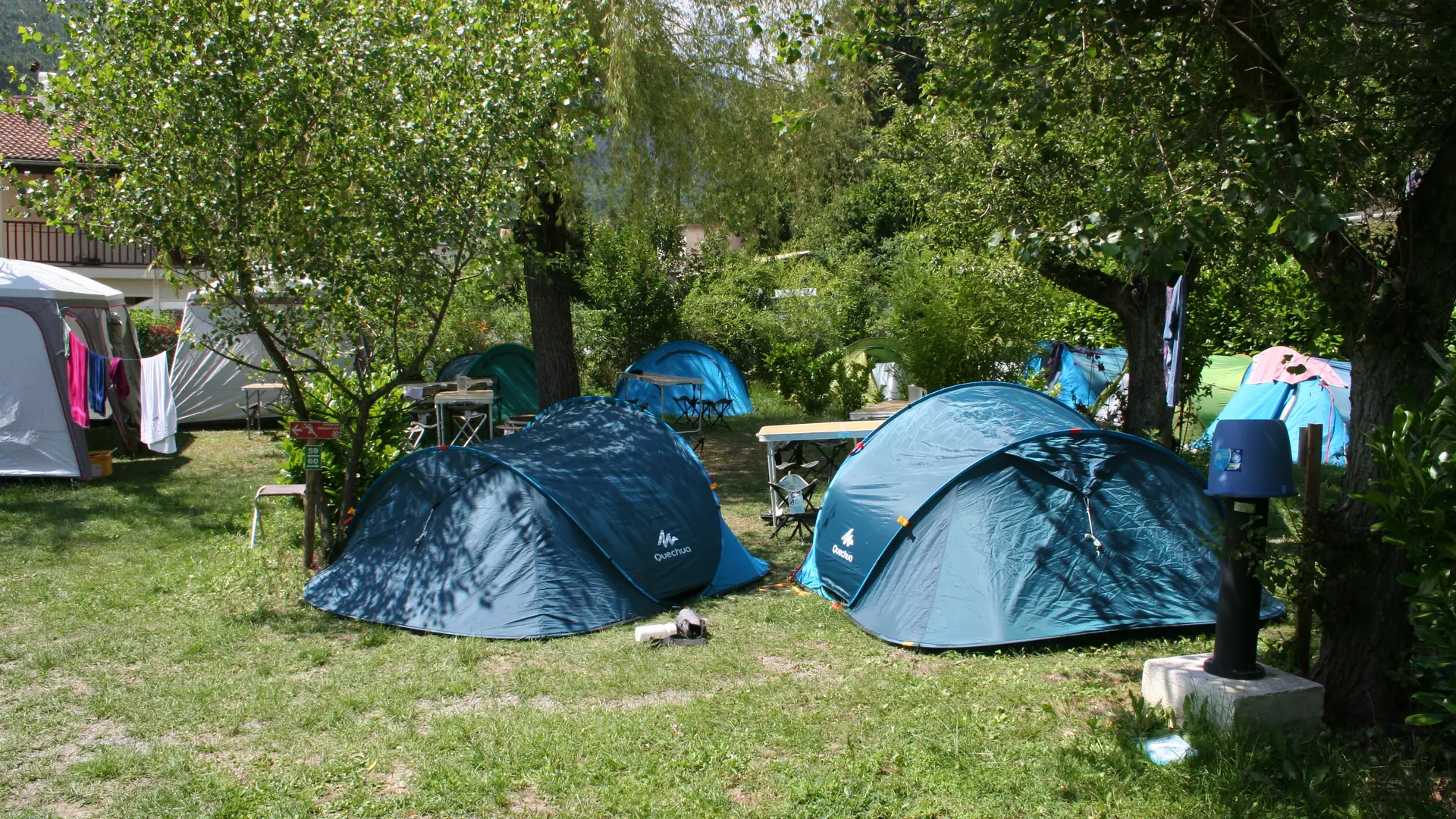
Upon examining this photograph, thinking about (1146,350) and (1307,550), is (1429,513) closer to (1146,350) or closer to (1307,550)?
(1307,550)

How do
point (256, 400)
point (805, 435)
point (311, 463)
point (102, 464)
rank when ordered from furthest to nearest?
point (256, 400), point (102, 464), point (805, 435), point (311, 463)

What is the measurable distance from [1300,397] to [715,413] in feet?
28.4

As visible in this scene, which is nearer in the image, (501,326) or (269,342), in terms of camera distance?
(269,342)

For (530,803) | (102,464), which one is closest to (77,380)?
(102,464)

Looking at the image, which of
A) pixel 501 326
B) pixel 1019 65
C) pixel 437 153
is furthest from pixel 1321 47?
pixel 501 326

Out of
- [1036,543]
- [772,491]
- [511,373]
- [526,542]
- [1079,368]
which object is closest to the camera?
[1036,543]

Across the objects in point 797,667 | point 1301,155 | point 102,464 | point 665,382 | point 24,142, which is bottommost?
point 797,667

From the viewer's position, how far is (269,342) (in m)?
7.03

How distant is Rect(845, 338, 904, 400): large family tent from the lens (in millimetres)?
17250

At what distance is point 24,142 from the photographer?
20.5 metres

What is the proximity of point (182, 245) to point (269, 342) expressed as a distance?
826mm

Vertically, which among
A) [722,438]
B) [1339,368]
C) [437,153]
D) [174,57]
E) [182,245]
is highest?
[174,57]

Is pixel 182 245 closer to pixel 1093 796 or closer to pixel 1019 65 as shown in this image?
pixel 1019 65

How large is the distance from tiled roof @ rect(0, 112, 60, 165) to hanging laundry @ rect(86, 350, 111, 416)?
8.70m
